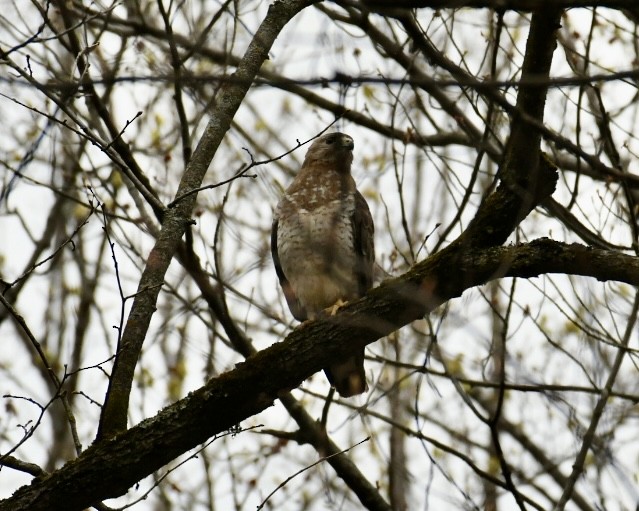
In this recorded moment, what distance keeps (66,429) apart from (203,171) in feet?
15.2

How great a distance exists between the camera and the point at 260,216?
877cm

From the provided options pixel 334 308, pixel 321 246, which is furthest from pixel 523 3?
pixel 321 246

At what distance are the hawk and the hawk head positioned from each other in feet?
1.51

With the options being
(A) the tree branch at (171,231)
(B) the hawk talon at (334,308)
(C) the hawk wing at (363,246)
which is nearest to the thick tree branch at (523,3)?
(A) the tree branch at (171,231)

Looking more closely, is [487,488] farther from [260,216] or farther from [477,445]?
[260,216]

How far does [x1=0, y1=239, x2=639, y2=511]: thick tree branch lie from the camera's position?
4039 mm

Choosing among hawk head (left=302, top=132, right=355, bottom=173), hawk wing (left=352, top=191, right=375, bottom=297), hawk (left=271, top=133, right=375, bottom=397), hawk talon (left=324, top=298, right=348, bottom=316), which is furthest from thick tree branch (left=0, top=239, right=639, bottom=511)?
hawk head (left=302, top=132, right=355, bottom=173)

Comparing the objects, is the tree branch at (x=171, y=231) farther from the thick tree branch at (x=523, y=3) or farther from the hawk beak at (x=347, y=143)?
the hawk beak at (x=347, y=143)

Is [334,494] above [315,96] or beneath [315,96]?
beneath

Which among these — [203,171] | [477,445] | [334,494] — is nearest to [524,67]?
[203,171]

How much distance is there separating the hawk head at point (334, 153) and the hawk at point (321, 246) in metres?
0.46

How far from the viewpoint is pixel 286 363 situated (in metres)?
4.40

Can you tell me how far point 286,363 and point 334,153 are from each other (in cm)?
346

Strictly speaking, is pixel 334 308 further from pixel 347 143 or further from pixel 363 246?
pixel 347 143
